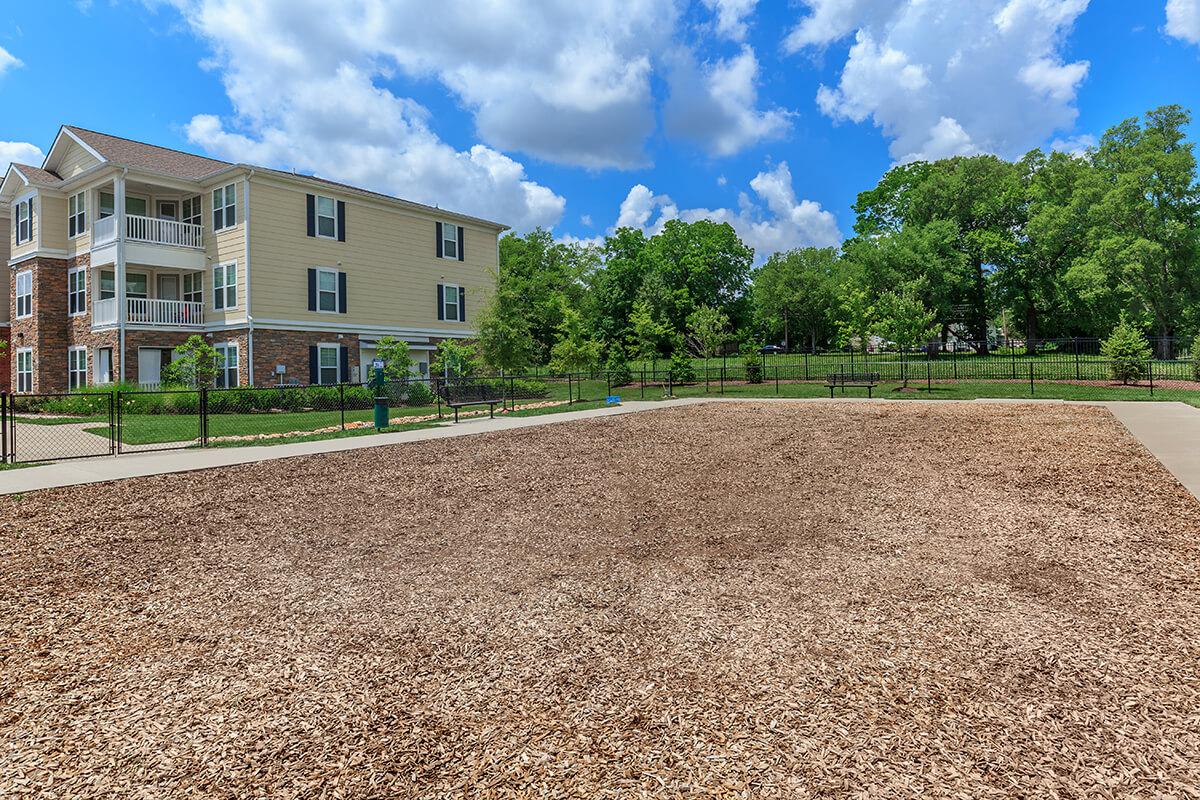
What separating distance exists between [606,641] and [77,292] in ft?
106

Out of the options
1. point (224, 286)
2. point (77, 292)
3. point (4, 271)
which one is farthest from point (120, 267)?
point (4, 271)

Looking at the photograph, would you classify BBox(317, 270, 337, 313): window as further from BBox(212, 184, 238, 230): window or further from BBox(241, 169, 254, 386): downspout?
BBox(212, 184, 238, 230): window

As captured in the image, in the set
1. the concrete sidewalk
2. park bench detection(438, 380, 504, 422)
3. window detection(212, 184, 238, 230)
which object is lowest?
the concrete sidewalk

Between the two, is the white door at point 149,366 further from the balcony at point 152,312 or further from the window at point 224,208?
the window at point 224,208

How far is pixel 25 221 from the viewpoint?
28906 mm

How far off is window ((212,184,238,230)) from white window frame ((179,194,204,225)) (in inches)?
40.6

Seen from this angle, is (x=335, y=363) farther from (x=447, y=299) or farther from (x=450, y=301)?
(x=450, y=301)

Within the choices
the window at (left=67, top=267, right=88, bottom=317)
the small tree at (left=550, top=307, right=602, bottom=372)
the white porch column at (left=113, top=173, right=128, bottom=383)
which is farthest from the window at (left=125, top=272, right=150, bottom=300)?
the small tree at (left=550, top=307, right=602, bottom=372)

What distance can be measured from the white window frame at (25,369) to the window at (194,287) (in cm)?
723

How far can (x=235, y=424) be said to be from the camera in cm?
1711

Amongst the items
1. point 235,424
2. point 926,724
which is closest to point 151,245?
point 235,424

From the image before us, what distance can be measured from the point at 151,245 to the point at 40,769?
2818cm

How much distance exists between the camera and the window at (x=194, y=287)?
26783 millimetres

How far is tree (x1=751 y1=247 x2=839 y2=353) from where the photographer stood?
196ft
